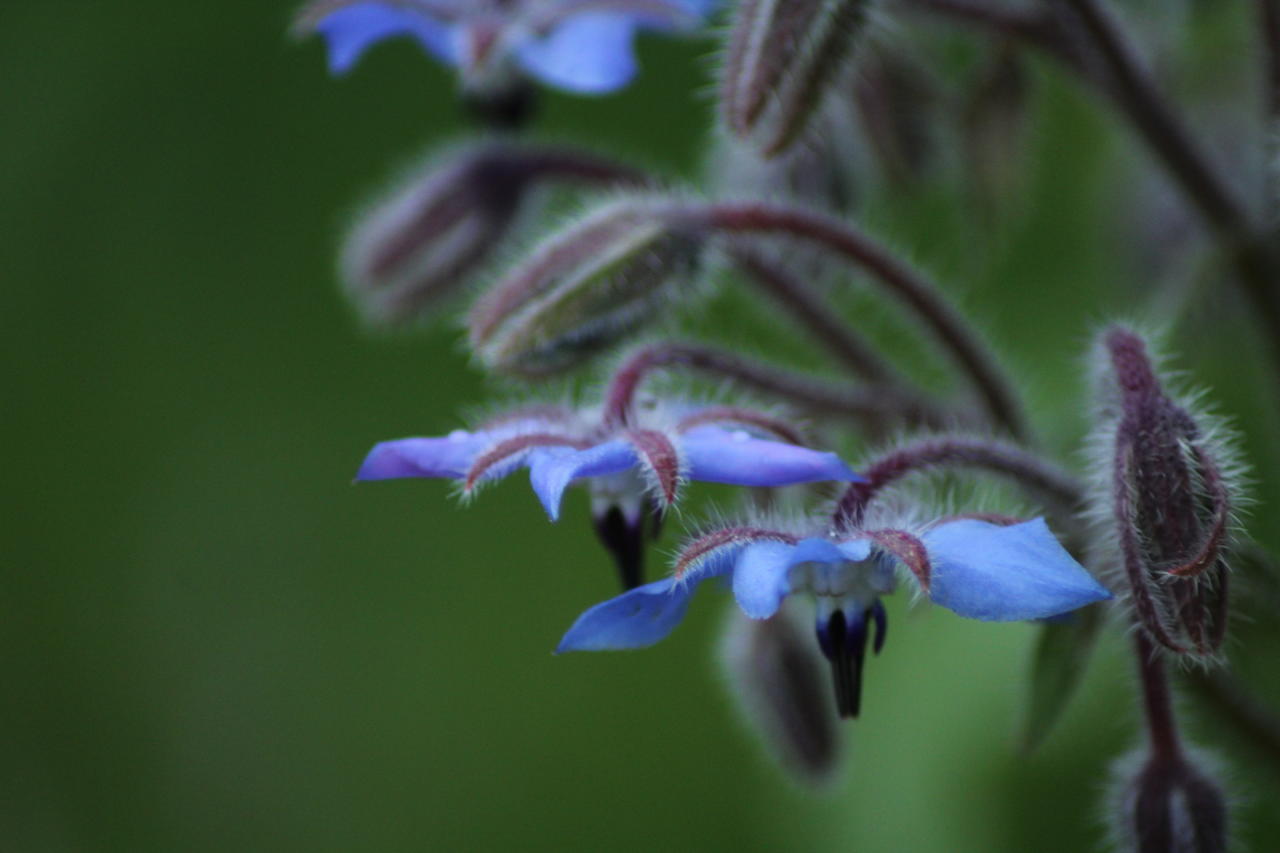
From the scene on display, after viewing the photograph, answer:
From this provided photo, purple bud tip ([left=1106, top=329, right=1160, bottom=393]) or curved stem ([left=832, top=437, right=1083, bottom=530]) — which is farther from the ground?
purple bud tip ([left=1106, top=329, right=1160, bottom=393])

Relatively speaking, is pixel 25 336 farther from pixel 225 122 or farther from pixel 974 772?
pixel 974 772

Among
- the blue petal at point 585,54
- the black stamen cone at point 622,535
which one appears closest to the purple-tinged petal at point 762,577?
the black stamen cone at point 622,535

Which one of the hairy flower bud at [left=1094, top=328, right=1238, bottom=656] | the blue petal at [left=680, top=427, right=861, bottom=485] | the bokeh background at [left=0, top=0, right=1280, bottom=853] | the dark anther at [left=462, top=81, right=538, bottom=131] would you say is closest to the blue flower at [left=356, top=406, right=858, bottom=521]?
the blue petal at [left=680, top=427, right=861, bottom=485]

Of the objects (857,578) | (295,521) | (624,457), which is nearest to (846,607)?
(857,578)

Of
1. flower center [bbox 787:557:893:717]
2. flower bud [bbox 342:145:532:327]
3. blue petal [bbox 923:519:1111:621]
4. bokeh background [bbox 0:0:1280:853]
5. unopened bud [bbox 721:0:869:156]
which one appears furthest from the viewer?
bokeh background [bbox 0:0:1280:853]

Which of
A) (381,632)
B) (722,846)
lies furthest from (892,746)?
(381,632)

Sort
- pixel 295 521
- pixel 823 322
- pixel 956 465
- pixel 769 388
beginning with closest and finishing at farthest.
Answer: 1. pixel 956 465
2. pixel 769 388
3. pixel 823 322
4. pixel 295 521

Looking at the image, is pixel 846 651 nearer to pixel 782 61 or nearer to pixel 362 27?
pixel 782 61

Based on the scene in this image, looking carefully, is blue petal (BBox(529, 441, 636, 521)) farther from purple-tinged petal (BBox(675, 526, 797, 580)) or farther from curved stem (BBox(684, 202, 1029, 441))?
curved stem (BBox(684, 202, 1029, 441))
